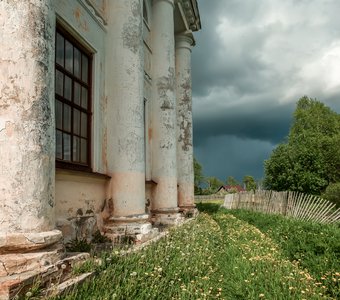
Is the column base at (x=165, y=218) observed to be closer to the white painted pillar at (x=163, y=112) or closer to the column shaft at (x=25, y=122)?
the white painted pillar at (x=163, y=112)

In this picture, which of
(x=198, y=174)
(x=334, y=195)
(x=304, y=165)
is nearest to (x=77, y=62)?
(x=334, y=195)

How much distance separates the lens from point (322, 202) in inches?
635

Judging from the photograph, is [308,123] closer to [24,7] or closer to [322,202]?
[322,202]

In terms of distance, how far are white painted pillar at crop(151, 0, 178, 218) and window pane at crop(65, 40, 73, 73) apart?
4.91 m

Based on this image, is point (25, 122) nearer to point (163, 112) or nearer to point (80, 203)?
point (80, 203)

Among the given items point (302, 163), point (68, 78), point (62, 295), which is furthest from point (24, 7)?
point (302, 163)

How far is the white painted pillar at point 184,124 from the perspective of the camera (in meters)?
14.2

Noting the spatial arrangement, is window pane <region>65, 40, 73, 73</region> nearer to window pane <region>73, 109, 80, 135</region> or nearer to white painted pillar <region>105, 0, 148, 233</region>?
window pane <region>73, 109, 80, 135</region>

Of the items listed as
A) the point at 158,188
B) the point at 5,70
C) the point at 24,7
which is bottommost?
the point at 158,188

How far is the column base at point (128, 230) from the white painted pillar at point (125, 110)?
2 centimetres

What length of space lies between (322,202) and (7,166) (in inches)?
587

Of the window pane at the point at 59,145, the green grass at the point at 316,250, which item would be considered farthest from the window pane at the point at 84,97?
the green grass at the point at 316,250

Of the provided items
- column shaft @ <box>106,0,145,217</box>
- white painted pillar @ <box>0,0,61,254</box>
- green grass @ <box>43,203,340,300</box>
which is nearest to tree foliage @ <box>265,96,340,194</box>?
green grass @ <box>43,203,340,300</box>

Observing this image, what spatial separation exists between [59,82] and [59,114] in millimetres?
518
